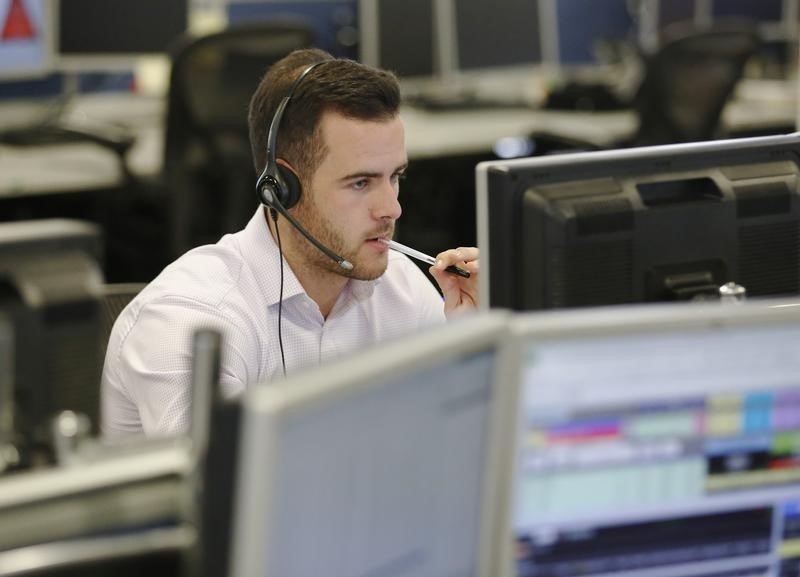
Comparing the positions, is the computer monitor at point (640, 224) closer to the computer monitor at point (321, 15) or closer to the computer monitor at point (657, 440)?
the computer monitor at point (657, 440)

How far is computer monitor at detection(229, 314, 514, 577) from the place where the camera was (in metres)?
0.77

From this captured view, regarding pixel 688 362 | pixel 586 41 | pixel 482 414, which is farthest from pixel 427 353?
pixel 586 41

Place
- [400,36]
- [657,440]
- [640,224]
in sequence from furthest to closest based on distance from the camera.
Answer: [400,36] → [640,224] → [657,440]

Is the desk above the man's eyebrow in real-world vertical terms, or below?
below

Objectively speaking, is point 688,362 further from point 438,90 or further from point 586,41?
point 586,41

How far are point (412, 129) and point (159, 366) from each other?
2.55 meters

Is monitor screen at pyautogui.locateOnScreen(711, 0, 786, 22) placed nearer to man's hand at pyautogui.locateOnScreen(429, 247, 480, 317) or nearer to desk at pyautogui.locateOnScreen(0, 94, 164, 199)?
desk at pyautogui.locateOnScreen(0, 94, 164, 199)

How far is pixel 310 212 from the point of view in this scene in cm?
182

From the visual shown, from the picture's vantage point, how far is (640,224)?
1299 millimetres

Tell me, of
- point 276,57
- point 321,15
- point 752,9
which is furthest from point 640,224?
point 752,9

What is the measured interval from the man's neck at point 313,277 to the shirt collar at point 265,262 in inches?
0.7

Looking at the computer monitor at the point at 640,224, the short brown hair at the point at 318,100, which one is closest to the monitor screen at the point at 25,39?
the short brown hair at the point at 318,100

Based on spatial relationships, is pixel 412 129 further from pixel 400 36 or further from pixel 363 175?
pixel 363 175

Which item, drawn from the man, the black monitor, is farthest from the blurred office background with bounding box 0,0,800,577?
the man
